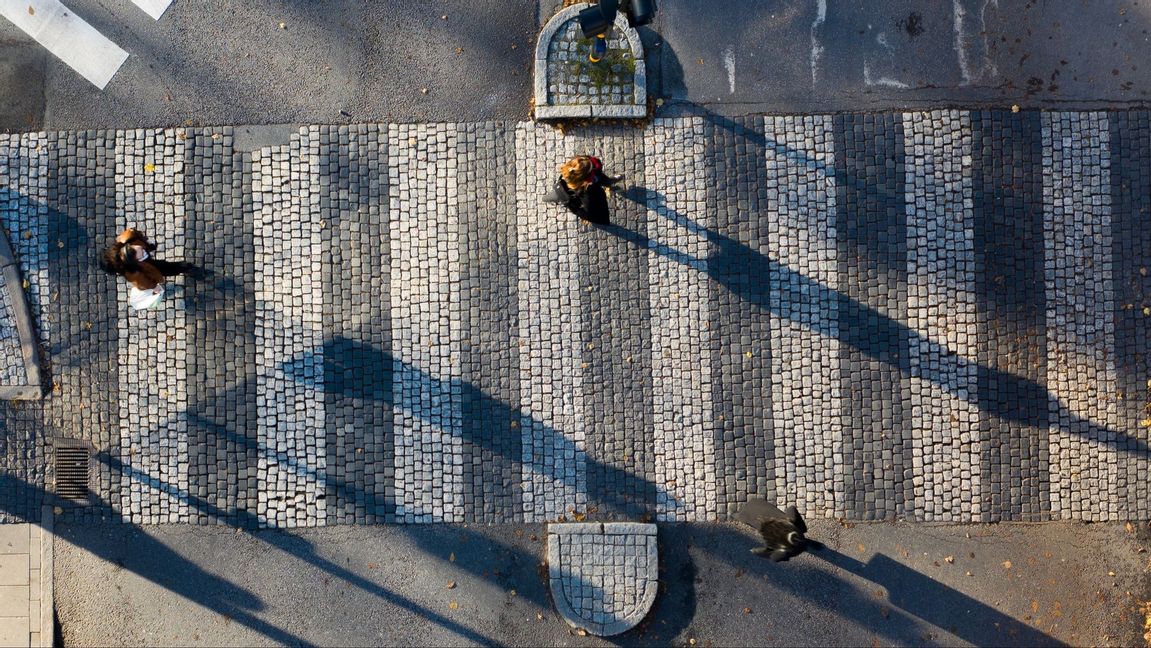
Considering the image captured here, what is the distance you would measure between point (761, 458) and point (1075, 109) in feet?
17.1

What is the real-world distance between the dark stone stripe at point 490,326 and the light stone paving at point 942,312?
172 inches

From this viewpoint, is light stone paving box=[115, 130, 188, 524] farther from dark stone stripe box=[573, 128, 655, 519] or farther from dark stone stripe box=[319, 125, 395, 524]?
dark stone stripe box=[573, 128, 655, 519]

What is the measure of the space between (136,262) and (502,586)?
502 centimetres

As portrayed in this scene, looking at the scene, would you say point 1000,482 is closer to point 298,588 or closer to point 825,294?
point 825,294

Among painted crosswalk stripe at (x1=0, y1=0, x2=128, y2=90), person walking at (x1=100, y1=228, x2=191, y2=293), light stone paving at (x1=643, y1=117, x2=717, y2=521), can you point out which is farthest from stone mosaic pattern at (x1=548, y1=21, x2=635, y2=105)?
painted crosswalk stripe at (x1=0, y1=0, x2=128, y2=90)

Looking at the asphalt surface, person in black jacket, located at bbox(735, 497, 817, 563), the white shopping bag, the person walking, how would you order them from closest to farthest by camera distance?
person in black jacket, located at bbox(735, 497, 817, 563), the person walking, the white shopping bag, the asphalt surface

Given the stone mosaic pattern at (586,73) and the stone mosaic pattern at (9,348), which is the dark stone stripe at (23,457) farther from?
the stone mosaic pattern at (586,73)

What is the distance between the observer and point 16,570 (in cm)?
799

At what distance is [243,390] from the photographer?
802 cm

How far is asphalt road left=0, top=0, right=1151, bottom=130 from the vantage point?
8172mm

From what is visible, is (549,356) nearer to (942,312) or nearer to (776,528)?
(776,528)

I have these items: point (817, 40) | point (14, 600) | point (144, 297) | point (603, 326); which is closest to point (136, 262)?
point (144, 297)

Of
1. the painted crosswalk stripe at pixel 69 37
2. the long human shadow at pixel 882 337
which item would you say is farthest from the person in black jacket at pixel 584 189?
the painted crosswalk stripe at pixel 69 37

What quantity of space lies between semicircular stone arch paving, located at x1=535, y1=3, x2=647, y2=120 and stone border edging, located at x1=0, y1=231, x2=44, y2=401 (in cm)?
596
